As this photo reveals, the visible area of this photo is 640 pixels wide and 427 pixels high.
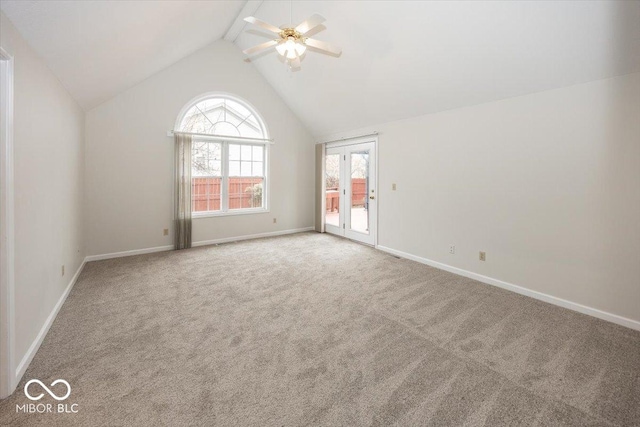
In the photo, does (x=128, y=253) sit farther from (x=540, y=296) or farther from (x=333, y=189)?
(x=540, y=296)

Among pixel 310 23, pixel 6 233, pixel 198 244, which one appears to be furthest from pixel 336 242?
pixel 6 233

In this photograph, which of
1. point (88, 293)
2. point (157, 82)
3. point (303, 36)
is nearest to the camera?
point (303, 36)

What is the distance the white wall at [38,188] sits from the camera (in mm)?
1874

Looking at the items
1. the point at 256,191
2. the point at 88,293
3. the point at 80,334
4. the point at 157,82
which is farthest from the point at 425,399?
the point at 157,82

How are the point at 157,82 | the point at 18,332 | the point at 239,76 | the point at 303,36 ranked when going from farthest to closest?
the point at 239,76 < the point at 157,82 < the point at 303,36 < the point at 18,332

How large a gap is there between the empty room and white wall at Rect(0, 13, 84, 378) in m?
0.03

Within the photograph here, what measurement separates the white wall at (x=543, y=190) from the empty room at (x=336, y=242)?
2 cm

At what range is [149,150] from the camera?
4875mm

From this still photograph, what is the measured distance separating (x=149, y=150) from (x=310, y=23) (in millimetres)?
3629

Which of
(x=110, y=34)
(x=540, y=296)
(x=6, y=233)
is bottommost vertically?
(x=540, y=296)

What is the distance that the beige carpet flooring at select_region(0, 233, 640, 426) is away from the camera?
1611mm

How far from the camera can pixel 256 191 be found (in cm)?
623

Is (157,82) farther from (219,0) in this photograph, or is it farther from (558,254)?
(558,254)

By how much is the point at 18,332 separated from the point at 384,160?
4779 millimetres
